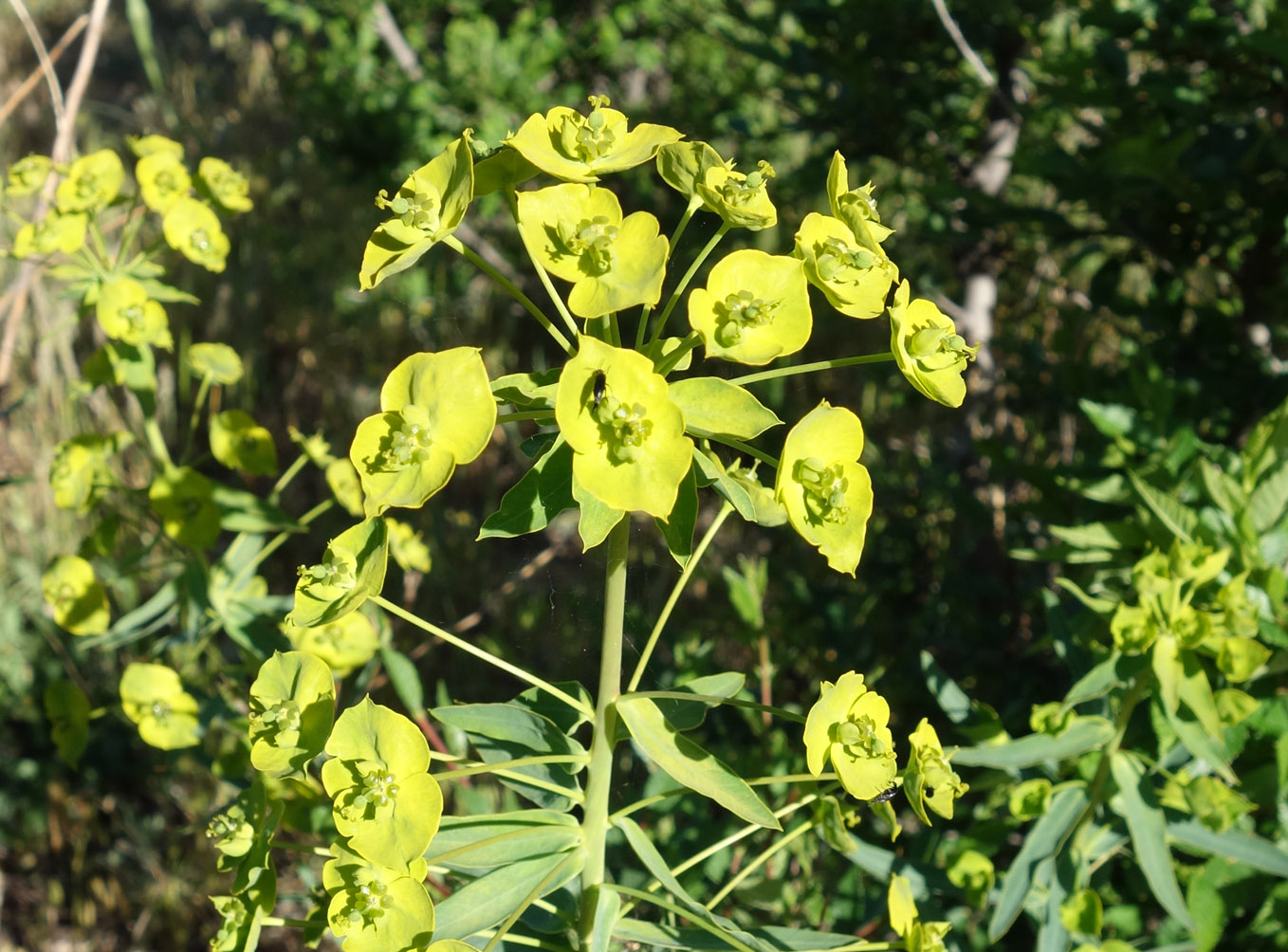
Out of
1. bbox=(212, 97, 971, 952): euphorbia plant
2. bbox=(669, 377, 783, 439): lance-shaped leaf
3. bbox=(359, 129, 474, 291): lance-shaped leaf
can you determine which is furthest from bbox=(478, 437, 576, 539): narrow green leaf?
bbox=(359, 129, 474, 291): lance-shaped leaf

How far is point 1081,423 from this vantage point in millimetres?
2582

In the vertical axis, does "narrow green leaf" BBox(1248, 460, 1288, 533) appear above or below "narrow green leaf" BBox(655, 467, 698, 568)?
below

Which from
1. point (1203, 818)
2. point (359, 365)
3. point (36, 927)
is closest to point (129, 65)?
point (359, 365)

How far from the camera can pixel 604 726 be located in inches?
42.6

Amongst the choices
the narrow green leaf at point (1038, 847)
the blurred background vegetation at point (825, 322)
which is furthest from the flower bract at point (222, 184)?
the narrow green leaf at point (1038, 847)

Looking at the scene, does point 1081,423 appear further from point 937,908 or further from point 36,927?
point 36,927

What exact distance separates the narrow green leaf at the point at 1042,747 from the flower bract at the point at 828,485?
0.51 m

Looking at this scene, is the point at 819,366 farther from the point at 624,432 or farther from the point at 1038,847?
the point at 1038,847

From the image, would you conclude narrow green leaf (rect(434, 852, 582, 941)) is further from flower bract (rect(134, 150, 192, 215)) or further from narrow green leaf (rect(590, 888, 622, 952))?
flower bract (rect(134, 150, 192, 215))

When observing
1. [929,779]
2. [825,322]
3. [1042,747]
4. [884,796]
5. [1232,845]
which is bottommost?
[825,322]

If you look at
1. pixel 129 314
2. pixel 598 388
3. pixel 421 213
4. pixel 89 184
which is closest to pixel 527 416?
pixel 598 388

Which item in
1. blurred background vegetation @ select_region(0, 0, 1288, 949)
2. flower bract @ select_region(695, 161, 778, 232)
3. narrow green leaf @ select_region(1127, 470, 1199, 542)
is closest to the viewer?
flower bract @ select_region(695, 161, 778, 232)

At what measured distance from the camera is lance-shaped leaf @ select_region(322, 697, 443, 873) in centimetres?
93

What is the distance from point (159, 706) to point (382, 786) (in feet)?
2.72
